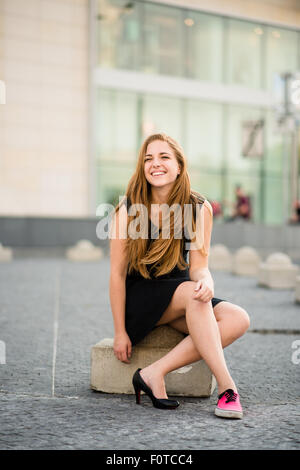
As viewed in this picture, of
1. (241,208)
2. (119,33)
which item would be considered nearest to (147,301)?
(241,208)

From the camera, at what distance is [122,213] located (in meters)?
3.56

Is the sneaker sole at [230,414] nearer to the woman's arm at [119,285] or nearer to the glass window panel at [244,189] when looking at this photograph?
the woman's arm at [119,285]

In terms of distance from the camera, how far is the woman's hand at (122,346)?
3.52 m

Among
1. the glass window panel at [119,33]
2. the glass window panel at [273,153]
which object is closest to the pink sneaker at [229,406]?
the glass window panel at [119,33]

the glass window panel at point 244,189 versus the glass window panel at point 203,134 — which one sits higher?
the glass window panel at point 203,134

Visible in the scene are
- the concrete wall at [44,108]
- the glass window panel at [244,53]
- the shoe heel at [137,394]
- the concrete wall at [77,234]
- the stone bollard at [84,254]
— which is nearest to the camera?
the shoe heel at [137,394]

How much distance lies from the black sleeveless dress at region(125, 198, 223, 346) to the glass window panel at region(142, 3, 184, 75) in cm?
1940

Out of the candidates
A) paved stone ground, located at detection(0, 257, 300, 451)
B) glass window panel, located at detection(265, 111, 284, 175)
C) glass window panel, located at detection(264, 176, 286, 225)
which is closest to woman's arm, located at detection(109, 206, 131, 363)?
paved stone ground, located at detection(0, 257, 300, 451)

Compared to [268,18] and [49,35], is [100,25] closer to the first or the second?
[49,35]

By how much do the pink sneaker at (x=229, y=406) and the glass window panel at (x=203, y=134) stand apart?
2019cm

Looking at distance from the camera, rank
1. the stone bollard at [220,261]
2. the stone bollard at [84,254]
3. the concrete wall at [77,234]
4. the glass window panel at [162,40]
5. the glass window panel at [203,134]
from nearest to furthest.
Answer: the stone bollard at [220,261] → the stone bollard at [84,254] → the concrete wall at [77,234] → the glass window panel at [162,40] → the glass window panel at [203,134]

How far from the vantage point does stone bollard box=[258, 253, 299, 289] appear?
31.3 ft

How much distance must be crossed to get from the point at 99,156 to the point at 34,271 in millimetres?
10166

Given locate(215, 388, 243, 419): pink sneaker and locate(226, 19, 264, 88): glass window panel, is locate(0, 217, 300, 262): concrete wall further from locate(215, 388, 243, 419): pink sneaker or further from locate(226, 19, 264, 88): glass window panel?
locate(215, 388, 243, 419): pink sneaker
